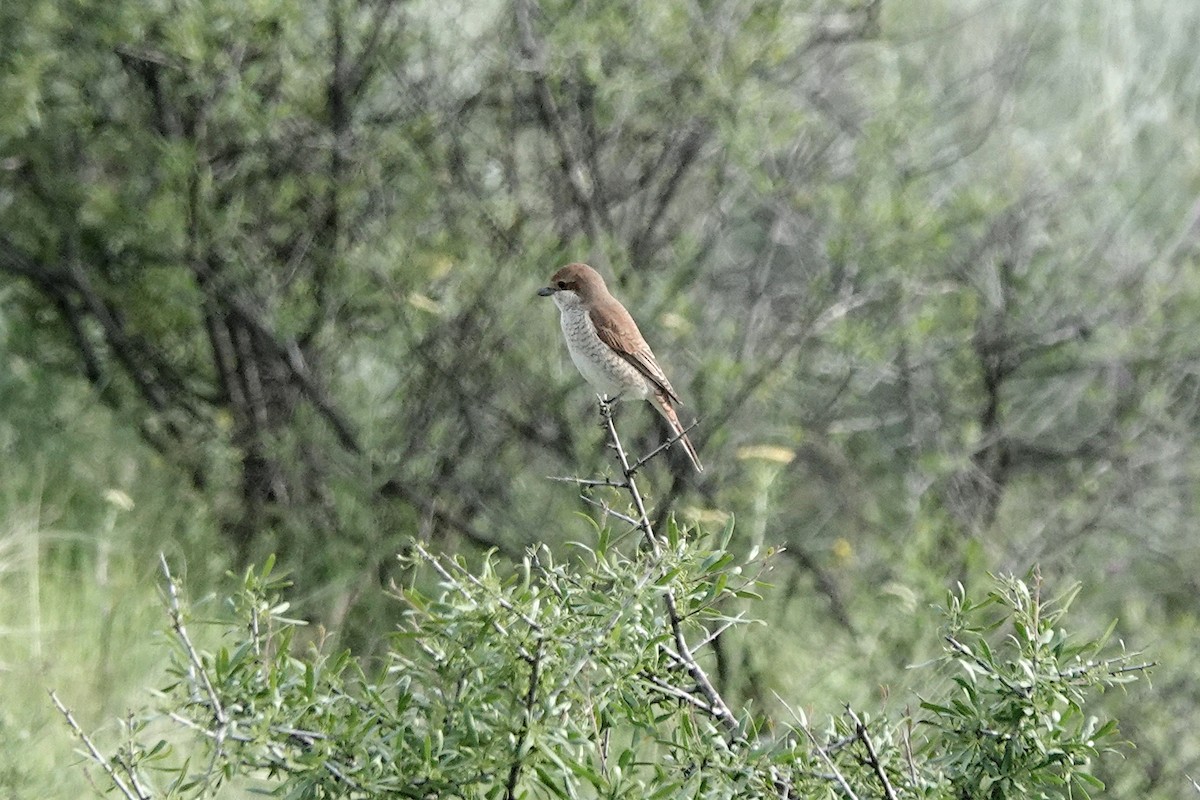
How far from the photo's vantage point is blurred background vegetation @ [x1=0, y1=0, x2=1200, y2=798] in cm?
582

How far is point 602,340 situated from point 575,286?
0.24 metres

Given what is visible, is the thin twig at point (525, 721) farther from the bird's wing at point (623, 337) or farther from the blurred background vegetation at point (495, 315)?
the blurred background vegetation at point (495, 315)

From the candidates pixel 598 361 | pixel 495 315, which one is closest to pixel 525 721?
pixel 598 361

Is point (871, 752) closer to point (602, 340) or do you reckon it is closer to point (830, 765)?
point (830, 765)

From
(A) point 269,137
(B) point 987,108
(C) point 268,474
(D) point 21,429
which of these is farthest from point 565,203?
(B) point 987,108

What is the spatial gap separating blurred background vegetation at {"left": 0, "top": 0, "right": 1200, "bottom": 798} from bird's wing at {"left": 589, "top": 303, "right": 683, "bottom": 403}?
77cm

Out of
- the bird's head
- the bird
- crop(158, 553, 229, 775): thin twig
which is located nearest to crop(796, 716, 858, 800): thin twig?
crop(158, 553, 229, 775): thin twig

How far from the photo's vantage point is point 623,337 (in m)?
4.83

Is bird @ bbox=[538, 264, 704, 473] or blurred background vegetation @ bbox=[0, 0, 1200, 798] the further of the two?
blurred background vegetation @ bbox=[0, 0, 1200, 798]

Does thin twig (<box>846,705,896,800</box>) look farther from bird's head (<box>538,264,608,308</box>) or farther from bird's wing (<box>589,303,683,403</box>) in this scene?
bird's head (<box>538,264,608,308</box>)

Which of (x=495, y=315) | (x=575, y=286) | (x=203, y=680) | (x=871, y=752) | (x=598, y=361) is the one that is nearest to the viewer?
(x=871, y=752)

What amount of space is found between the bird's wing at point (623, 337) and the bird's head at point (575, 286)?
71 millimetres

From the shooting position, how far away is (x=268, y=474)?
6.70 m

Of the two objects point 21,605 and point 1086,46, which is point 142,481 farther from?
point 1086,46
